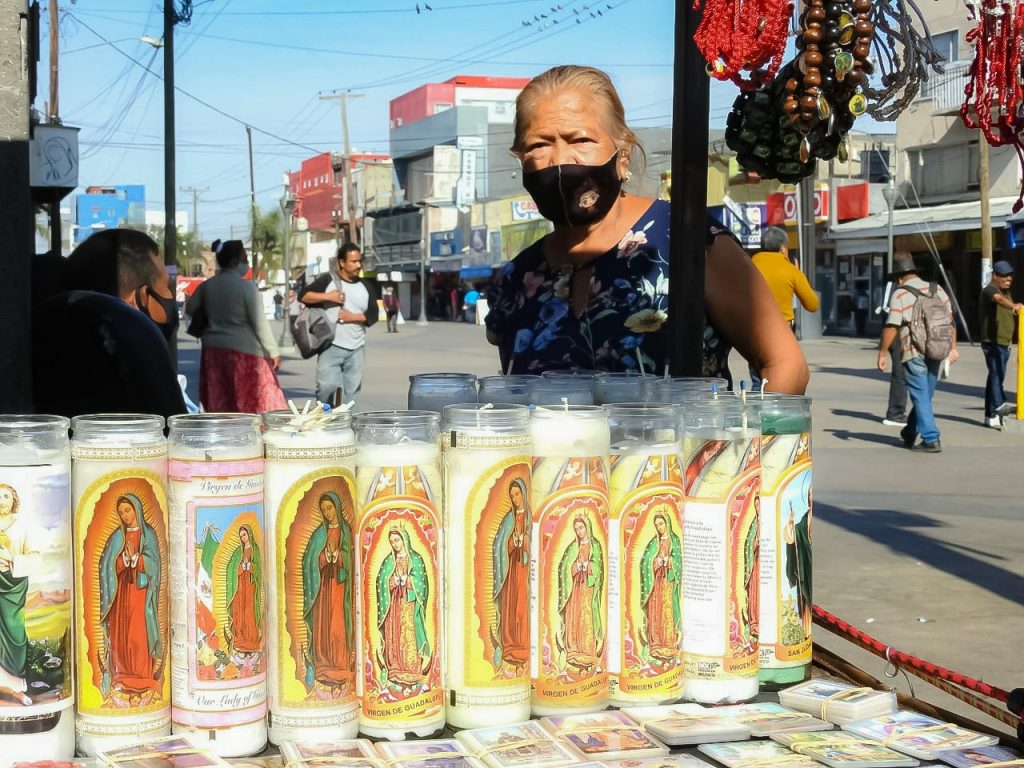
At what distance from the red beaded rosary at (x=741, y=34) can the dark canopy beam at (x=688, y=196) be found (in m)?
0.17

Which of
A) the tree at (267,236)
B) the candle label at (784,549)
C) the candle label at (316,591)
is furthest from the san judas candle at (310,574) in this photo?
the tree at (267,236)

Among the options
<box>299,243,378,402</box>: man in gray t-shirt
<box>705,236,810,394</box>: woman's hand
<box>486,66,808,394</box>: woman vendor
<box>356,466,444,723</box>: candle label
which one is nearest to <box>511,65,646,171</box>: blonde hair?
<box>486,66,808,394</box>: woman vendor

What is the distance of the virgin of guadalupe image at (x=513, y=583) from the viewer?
1.64 meters

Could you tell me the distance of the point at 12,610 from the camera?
150 cm

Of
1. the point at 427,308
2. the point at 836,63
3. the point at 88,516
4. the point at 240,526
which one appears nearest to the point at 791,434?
the point at 836,63

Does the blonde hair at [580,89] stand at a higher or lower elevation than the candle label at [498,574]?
higher

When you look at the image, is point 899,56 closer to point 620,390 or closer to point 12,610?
point 620,390

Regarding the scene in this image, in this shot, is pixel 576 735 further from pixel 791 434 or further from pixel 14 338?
pixel 14 338

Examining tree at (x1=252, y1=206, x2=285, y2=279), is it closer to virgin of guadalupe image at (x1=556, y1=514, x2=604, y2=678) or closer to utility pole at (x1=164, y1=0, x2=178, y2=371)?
utility pole at (x1=164, y1=0, x2=178, y2=371)

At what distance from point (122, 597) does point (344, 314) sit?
9.25 meters

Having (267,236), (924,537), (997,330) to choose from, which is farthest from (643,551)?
(267,236)

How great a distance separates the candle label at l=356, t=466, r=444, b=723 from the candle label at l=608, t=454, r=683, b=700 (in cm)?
28

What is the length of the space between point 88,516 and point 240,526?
0.20 metres

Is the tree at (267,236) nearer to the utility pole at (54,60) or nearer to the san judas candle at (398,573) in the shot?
the utility pole at (54,60)
